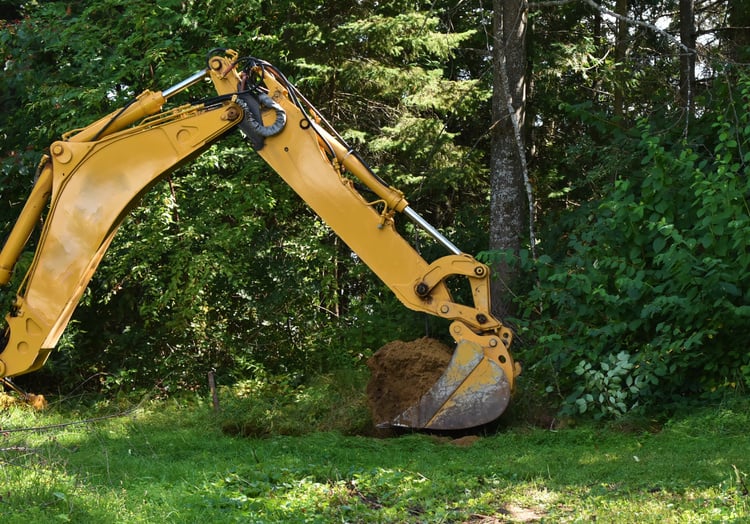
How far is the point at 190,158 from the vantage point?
26.0ft

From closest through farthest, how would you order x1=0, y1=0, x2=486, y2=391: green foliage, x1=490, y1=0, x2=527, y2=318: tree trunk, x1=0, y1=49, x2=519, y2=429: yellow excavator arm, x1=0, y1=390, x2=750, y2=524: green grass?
x1=0, y1=390, x2=750, y2=524: green grass → x1=0, y1=49, x2=519, y2=429: yellow excavator arm → x1=490, y1=0, x2=527, y2=318: tree trunk → x1=0, y1=0, x2=486, y2=391: green foliage

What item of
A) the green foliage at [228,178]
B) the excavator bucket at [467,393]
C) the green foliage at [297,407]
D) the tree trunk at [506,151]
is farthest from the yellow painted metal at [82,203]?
the tree trunk at [506,151]

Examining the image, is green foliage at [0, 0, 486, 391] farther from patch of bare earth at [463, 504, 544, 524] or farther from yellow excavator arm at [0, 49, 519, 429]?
patch of bare earth at [463, 504, 544, 524]

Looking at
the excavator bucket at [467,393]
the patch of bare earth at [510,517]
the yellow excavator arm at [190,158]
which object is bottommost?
the patch of bare earth at [510,517]

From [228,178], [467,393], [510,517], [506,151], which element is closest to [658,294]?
[467,393]

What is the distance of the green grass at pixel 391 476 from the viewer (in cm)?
511

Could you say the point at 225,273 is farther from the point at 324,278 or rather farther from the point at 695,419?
the point at 695,419

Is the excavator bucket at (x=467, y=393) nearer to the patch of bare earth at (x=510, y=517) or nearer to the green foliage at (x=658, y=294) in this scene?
the green foliage at (x=658, y=294)

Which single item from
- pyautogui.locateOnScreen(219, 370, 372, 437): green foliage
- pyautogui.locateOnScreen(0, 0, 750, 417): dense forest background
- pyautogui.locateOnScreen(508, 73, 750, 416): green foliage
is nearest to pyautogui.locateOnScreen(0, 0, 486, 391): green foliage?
pyautogui.locateOnScreen(0, 0, 750, 417): dense forest background

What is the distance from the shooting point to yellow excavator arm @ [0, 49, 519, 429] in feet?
25.5

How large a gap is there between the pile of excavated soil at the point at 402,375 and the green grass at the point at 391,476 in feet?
1.69

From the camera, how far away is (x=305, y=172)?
314 inches

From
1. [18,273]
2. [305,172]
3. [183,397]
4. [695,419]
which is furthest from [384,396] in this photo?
[18,273]

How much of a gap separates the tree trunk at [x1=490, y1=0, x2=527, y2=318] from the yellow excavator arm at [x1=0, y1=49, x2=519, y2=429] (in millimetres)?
2780
